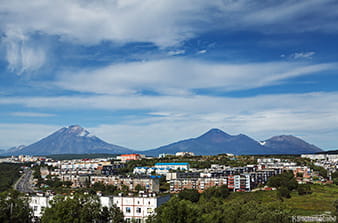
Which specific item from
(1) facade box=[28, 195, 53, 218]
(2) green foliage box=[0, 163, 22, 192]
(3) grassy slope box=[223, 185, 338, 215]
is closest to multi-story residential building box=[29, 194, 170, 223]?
(1) facade box=[28, 195, 53, 218]

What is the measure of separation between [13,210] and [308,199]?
3084 centimetres

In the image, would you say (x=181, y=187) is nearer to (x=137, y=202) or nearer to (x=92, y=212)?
(x=137, y=202)

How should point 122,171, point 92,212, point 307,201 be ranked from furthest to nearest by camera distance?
point 122,171
point 307,201
point 92,212

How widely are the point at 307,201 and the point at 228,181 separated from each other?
15.1 meters

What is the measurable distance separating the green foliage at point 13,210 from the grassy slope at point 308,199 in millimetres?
21333

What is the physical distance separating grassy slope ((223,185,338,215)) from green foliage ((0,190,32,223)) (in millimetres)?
21333

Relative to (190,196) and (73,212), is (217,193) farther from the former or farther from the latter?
(73,212)

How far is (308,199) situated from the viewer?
135ft

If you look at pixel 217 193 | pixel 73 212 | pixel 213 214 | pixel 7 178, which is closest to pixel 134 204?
pixel 213 214

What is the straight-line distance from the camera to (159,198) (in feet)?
86.6

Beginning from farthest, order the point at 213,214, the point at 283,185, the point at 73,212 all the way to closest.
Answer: the point at 283,185
the point at 213,214
the point at 73,212

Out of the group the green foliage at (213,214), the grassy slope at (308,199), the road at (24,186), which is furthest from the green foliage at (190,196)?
the road at (24,186)

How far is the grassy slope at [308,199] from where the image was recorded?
3643 cm

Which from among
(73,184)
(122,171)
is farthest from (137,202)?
(122,171)
